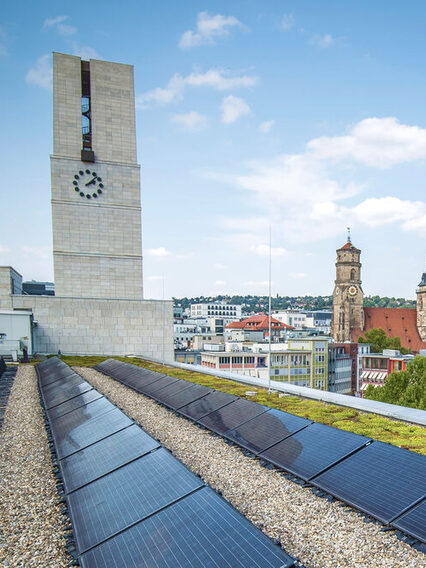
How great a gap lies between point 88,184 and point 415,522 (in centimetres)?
5438

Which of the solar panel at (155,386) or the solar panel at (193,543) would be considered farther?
the solar panel at (155,386)

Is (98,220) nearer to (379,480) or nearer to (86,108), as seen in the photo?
(86,108)

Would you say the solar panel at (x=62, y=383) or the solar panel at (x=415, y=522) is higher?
the solar panel at (x=415, y=522)

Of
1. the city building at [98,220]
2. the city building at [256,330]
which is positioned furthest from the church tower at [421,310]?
the city building at [98,220]

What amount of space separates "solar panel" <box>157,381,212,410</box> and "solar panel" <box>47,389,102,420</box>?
3.45 meters

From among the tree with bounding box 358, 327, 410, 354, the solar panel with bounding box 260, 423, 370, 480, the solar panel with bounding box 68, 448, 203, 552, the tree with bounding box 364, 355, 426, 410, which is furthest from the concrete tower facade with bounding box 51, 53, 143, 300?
the tree with bounding box 358, 327, 410, 354

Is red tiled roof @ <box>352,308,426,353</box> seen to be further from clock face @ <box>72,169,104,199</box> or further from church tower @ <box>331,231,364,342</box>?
clock face @ <box>72,169,104,199</box>

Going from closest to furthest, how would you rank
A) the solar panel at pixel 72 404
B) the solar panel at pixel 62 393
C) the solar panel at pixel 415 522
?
the solar panel at pixel 415 522 < the solar panel at pixel 72 404 < the solar panel at pixel 62 393

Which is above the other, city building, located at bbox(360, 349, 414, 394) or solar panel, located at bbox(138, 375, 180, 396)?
solar panel, located at bbox(138, 375, 180, 396)

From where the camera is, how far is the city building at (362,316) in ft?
456

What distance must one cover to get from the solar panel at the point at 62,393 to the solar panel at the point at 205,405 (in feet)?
18.6

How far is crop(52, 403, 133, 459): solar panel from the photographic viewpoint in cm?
1215

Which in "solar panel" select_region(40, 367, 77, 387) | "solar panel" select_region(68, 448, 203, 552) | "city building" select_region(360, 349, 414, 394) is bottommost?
"city building" select_region(360, 349, 414, 394)

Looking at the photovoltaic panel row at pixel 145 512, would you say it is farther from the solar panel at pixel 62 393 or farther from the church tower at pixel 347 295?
the church tower at pixel 347 295
